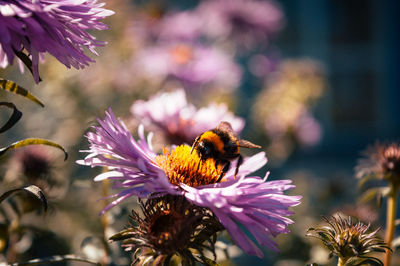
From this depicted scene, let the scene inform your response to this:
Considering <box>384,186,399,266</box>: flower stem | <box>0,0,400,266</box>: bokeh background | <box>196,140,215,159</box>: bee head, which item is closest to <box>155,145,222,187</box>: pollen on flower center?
<box>196,140,215,159</box>: bee head

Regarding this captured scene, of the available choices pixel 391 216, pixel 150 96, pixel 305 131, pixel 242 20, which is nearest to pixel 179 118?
pixel 150 96

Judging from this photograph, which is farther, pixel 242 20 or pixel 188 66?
pixel 242 20

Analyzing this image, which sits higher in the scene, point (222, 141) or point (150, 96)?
point (150, 96)

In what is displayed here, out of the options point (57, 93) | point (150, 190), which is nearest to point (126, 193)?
point (150, 190)

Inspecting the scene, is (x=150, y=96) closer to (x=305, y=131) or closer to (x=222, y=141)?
(x=222, y=141)

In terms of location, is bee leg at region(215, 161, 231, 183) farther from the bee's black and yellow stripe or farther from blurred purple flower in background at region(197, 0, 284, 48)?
blurred purple flower in background at region(197, 0, 284, 48)

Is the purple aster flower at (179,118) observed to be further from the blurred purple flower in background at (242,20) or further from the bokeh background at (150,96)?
the blurred purple flower in background at (242,20)

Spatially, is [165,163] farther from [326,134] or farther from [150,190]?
[326,134]
